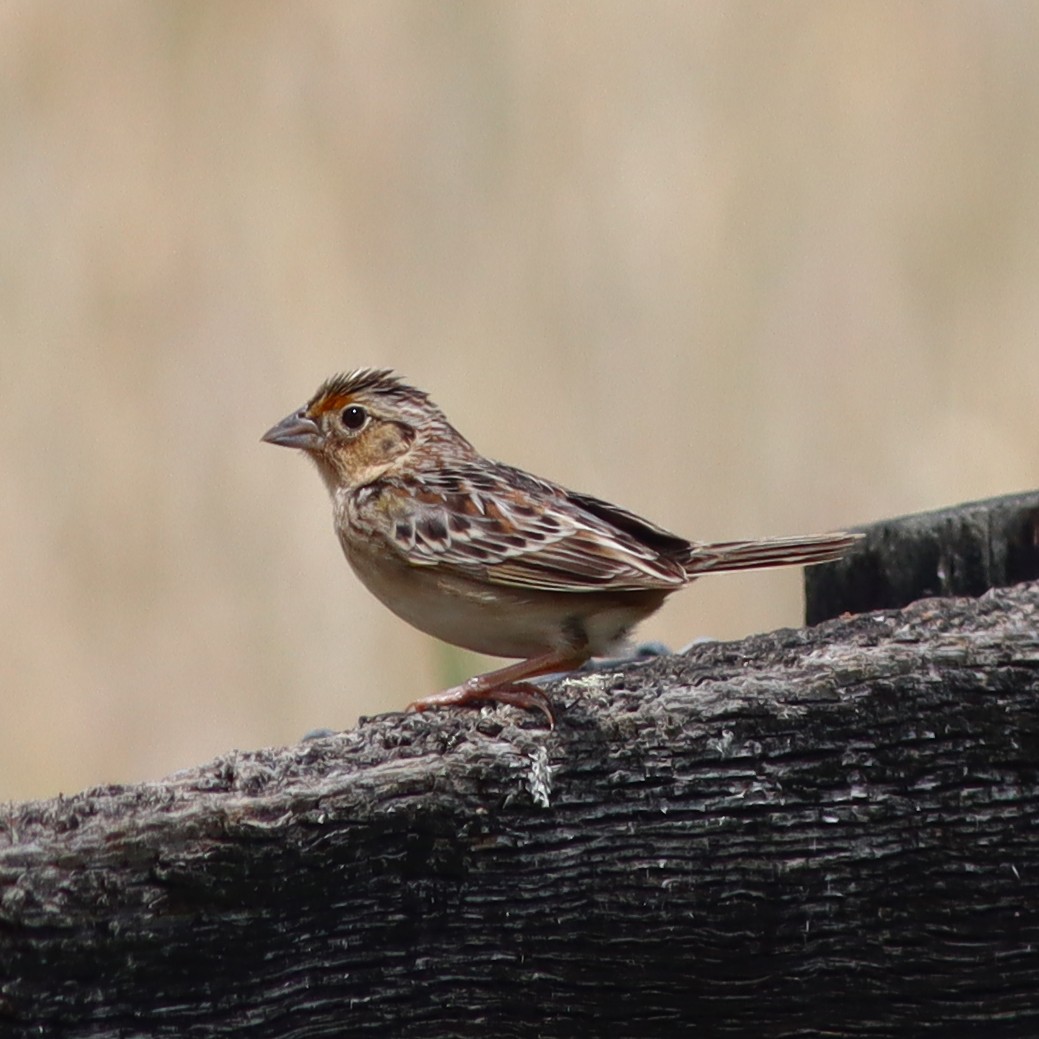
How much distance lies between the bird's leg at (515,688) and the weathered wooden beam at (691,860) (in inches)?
5.1

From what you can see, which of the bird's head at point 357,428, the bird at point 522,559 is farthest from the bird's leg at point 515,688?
the bird's head at point 357,428

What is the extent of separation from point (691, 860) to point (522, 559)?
1.53m

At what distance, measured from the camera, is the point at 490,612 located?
3.15 meters

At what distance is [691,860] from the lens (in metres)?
1.66

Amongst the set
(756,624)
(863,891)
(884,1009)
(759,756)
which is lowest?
(884,1009)

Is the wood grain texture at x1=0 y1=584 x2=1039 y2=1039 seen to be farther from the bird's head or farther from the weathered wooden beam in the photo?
the bird's head

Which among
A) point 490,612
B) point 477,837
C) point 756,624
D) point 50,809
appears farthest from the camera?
point 756,624

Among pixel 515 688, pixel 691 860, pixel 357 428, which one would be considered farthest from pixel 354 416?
pixel 691 860

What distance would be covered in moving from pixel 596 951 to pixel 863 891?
26cm

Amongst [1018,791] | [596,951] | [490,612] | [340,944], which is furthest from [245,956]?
[490,612]

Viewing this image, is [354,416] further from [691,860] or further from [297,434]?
[691,860]

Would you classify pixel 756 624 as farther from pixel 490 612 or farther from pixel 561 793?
pixel 561 793

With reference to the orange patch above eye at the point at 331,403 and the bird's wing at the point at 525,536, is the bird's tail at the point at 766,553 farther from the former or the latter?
the orange patch above eye at the point at 331,403

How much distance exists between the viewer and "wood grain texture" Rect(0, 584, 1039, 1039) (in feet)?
5.19
